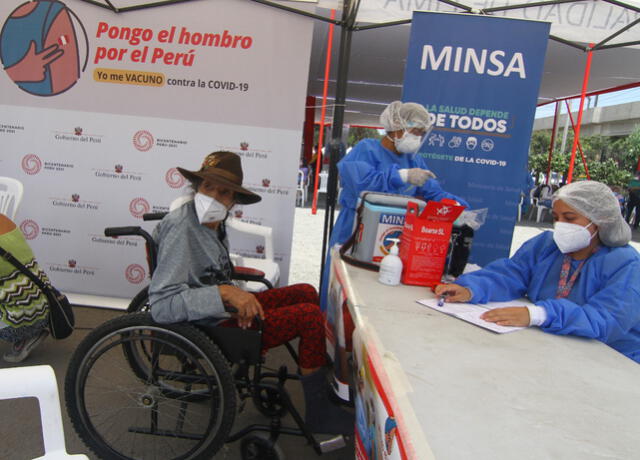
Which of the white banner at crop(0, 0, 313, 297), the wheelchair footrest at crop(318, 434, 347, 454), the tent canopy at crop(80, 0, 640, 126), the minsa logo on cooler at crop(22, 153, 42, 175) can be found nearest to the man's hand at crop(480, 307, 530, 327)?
the wheelchair footrest at crop(318, 434, 347, 454)

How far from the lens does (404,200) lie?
1.82 m

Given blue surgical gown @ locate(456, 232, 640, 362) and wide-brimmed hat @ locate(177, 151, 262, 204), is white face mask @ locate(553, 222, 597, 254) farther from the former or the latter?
wide-brimmed hat @ locate(177, 151, 262, 204)

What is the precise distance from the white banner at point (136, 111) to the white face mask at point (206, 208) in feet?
4.77

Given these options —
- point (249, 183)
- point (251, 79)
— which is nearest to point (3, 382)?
point (249, 183)

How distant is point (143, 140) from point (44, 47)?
0.91 meters

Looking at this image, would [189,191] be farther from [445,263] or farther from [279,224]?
[279,224]

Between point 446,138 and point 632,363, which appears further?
point 446,138

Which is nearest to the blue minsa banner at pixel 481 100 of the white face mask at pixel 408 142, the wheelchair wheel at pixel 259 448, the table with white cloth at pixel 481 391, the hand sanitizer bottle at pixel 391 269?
the white face mask at pixel 408 142

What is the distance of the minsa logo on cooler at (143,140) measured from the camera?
3078 mm

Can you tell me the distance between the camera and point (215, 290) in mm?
1488

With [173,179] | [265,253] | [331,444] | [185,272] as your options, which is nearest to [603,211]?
[331,444]

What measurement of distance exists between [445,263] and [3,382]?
57.7 inches

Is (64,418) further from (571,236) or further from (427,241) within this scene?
(571,236)

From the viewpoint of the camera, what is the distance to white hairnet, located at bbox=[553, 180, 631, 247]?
140cm
